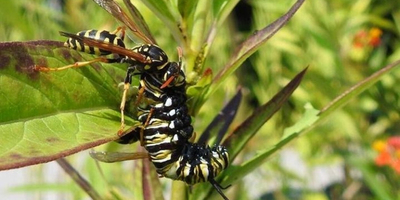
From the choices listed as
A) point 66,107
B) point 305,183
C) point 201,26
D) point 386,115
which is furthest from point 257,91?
point 66,107

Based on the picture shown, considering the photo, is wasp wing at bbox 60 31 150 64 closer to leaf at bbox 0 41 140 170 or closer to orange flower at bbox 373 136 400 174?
leaf at bbox 0 41 140 170

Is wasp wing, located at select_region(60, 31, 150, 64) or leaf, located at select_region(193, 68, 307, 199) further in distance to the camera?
leaf, located at select_region(193, 68, 307, 199)

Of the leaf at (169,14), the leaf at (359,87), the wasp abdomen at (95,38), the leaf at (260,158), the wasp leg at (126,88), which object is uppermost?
the wasp abdomen at (95,38)

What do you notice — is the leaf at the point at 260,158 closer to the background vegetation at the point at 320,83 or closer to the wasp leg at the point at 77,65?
the wasp leg at the point at 77,65

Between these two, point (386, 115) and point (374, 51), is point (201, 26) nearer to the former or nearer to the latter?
point (386, 115)

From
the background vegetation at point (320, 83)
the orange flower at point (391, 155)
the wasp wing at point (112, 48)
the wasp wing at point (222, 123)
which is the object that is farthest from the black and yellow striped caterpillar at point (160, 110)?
the orange flower at point (391, 155)

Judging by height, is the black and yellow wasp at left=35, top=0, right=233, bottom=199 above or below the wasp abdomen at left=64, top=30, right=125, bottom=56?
below

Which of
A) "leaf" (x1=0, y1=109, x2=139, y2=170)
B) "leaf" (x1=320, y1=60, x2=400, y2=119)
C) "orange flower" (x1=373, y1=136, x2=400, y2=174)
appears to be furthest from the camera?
"orange flower" (x1=373, y1=136, x2=400, y2=174)

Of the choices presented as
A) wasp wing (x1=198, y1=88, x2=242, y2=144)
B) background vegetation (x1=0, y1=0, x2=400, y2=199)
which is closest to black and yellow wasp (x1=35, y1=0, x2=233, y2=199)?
wasp wing (x1=198, y1=88, x2=242, y2=144)
